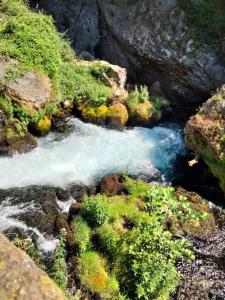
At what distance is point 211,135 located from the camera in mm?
14625

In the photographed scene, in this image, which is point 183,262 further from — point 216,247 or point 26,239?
point 26,239

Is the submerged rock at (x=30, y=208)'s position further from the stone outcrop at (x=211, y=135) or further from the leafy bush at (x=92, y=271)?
the stone outcrop at (x=211, y=135)

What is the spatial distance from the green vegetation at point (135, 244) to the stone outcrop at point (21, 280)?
6.22 m

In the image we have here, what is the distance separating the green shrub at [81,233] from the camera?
1156 centimetres

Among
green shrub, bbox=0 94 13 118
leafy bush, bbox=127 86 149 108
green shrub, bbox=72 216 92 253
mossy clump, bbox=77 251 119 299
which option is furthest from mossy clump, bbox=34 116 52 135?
mossy clump, bbox=77 251 119 299

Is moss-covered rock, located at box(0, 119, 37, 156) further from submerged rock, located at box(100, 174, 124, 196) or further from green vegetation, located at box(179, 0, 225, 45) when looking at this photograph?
green vegetation, located at box(179, 0, 225, 45)

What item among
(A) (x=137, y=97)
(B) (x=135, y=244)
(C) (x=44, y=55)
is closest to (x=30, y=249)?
(B) (x=135, y=244)

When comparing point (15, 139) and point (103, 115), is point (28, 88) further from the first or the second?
point (103, 115)

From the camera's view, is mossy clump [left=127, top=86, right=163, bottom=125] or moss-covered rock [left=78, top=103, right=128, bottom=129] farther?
mossy clump [left=127, top=86, right=163, bottom=125]

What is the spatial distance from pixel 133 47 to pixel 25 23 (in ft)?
17.7

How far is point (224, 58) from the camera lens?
19344 mm

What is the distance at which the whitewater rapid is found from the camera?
1431 centimetres

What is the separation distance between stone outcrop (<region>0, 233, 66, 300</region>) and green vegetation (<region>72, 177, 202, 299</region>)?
622 cm

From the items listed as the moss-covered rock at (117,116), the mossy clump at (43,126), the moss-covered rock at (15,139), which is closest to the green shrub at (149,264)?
the moss-covered rock at (15,139)
